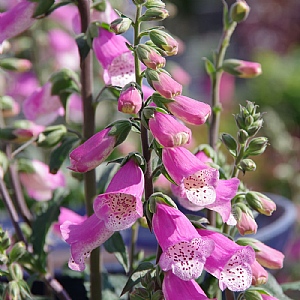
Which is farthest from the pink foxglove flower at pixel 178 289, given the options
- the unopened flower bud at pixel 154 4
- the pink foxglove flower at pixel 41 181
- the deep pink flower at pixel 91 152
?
the pink foxglove flower at pixel 41 181

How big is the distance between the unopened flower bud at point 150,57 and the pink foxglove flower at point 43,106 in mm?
220

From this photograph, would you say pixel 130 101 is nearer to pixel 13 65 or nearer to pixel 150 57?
pixel 150 57

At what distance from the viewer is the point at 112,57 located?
519mm

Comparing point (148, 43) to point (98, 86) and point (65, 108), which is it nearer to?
point (65, 108)

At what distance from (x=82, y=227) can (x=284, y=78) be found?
9.68 ft

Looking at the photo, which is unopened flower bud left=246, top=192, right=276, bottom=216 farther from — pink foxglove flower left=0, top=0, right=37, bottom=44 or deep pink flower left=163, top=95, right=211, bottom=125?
pink foxglove flower left=0, top=0, right=37, bottom=44

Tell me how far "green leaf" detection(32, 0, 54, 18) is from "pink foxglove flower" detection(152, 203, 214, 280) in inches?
9.5

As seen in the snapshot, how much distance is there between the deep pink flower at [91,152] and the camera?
435mm

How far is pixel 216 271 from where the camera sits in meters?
0.44

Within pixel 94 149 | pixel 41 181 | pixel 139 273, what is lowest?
pixel 41 181

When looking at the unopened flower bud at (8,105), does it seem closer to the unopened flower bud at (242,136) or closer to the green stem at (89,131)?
the green stem at (89,131)

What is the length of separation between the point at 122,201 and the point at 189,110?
0.09 metres

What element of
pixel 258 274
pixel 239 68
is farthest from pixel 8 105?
pixel 258 274

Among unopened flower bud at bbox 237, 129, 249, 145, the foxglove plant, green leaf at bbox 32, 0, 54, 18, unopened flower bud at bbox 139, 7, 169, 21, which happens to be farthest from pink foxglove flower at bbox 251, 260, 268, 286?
green leaf at bbox 32, 0, 54, 18
